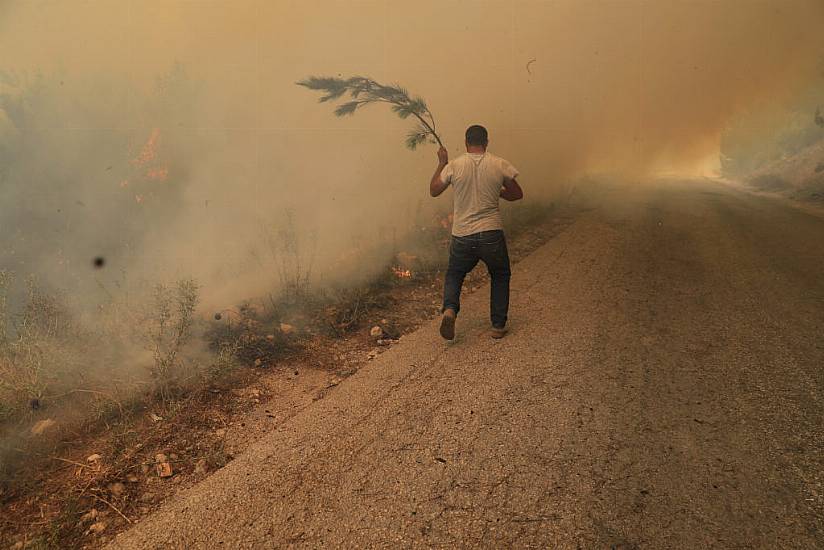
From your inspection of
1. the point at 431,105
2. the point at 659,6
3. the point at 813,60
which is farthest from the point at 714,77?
the point at 431,105

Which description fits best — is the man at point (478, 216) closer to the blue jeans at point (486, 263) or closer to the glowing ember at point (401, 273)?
the blue jeans at point (486, 263)

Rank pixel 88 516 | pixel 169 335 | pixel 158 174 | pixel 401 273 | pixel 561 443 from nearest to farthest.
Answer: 1. pixel 88 516
2. pixel 561 443
3. pixel 169 335
4. pixel 401 273
5. pixel 158 174

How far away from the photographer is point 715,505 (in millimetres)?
2002

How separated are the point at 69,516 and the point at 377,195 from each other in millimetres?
7457

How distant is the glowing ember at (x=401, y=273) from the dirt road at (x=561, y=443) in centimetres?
129

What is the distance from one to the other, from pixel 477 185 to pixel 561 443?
1974 mm

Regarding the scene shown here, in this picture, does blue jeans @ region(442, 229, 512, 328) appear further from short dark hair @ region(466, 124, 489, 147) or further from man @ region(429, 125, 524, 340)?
short dark hair @ region(466, 124, 489, 147)

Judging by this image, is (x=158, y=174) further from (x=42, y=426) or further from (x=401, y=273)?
(x=42, y=426)

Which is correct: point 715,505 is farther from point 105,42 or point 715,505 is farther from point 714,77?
point 714,77

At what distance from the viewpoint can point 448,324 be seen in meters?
3.59

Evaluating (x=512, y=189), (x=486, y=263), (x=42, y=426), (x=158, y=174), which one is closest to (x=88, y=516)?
(x=42, y=426)

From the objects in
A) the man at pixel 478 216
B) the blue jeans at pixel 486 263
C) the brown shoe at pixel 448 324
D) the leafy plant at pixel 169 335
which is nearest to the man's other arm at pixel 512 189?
the man at pixel 478 216

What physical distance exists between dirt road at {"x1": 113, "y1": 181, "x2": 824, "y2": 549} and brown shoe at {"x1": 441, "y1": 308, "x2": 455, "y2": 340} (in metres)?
0.13

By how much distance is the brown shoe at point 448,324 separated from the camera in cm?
359
